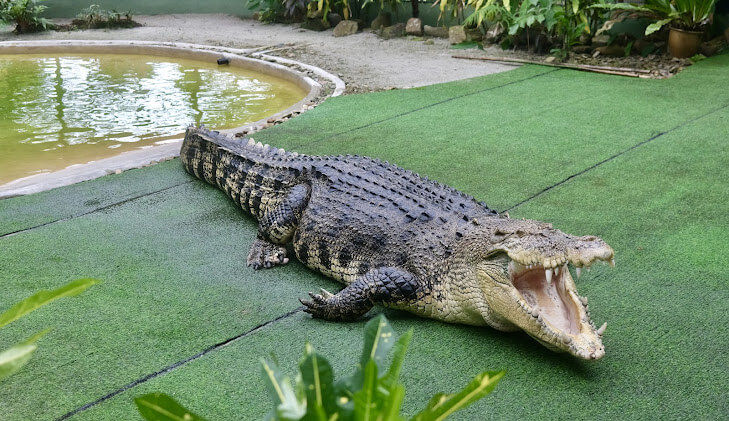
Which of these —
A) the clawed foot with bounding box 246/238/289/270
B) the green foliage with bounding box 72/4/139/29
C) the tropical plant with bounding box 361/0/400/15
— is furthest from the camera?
the green foliage with bounding box 72/4/139/29

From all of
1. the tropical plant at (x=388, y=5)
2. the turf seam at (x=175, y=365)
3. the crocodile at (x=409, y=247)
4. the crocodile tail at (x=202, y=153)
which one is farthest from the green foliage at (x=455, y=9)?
the turf seam at (x=175, y=365)

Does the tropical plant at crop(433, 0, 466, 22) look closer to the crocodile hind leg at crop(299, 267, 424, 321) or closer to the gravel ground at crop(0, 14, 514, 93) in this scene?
the gravel ground at crop(0, 14, 514, 93)

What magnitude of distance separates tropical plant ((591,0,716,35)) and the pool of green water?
432cm

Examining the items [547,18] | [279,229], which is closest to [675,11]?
[547,18]

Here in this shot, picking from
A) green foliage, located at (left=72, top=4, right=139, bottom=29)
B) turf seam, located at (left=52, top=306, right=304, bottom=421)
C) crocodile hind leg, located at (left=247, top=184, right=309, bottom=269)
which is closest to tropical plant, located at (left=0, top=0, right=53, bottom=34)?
green foliage, located at (left=72, top=4, right=139, bottom=29)

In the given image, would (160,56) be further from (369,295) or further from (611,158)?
(369,295)

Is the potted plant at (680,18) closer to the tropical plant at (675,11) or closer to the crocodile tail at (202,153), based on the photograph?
the tropical plant at (675,11)

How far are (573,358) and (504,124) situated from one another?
3.68 metres

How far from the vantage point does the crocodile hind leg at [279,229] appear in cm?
370

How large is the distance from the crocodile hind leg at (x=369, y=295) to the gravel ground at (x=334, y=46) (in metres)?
4.87

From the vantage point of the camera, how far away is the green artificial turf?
2.55m

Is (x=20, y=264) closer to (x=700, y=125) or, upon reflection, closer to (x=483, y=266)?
(x=483, y=266)

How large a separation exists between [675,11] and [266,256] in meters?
6.50

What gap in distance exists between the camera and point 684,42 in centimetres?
793
